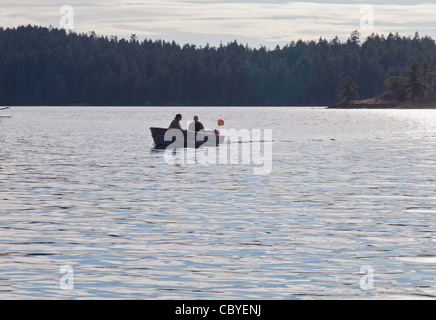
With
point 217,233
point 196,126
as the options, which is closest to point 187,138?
point 196,126

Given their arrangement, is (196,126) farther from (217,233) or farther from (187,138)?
(217,233)

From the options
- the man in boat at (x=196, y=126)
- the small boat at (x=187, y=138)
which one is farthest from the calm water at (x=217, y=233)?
the man in boat at (x=196, y=126)

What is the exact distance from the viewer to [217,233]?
63.6 feet

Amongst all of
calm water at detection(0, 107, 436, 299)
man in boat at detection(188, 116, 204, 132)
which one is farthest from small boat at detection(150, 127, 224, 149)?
calm water at detection(0, 107, 436, 299)

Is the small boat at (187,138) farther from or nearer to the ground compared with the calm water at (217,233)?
farther from the ground

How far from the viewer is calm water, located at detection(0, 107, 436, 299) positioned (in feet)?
46.4

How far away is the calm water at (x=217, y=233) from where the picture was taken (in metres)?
14.1

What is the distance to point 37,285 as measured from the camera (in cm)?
1406

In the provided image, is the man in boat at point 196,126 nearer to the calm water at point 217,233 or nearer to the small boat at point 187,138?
the small boat at point 187,138

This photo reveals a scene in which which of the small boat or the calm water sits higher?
the small boat

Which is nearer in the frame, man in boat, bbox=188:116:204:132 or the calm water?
the calm water

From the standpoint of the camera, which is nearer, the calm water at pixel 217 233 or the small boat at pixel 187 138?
the calm water at pixel 217 233

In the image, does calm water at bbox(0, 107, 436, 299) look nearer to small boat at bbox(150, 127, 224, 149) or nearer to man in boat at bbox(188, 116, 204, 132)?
small boat at bbox(150, 127, 224, 149)
